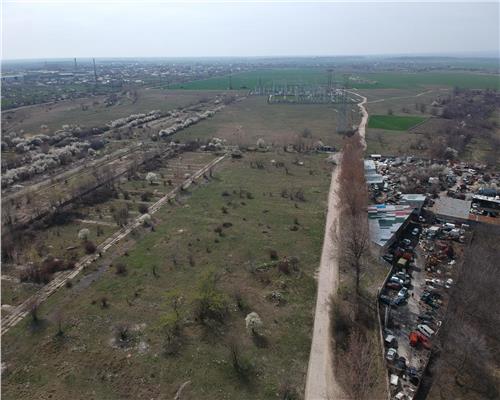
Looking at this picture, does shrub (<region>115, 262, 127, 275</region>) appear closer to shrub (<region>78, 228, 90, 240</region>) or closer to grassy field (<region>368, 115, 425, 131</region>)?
shrub (<region>78, 228, 90, 240</region>)

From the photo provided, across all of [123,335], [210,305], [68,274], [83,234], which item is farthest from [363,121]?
[123,335]

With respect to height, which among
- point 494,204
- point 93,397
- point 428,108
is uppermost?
point 428,108

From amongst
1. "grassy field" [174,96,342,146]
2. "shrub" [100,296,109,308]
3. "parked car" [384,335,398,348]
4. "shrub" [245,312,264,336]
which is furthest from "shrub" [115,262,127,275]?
"grassy field" [174,96,342,146]

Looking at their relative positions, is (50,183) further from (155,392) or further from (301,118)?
(301,118)

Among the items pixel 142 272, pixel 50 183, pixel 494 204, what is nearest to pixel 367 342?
pixel 142 272

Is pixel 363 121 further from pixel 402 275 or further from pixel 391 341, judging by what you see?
pixel 391 341

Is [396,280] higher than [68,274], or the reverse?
[396,280]

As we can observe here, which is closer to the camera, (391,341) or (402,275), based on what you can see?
(391,341)
